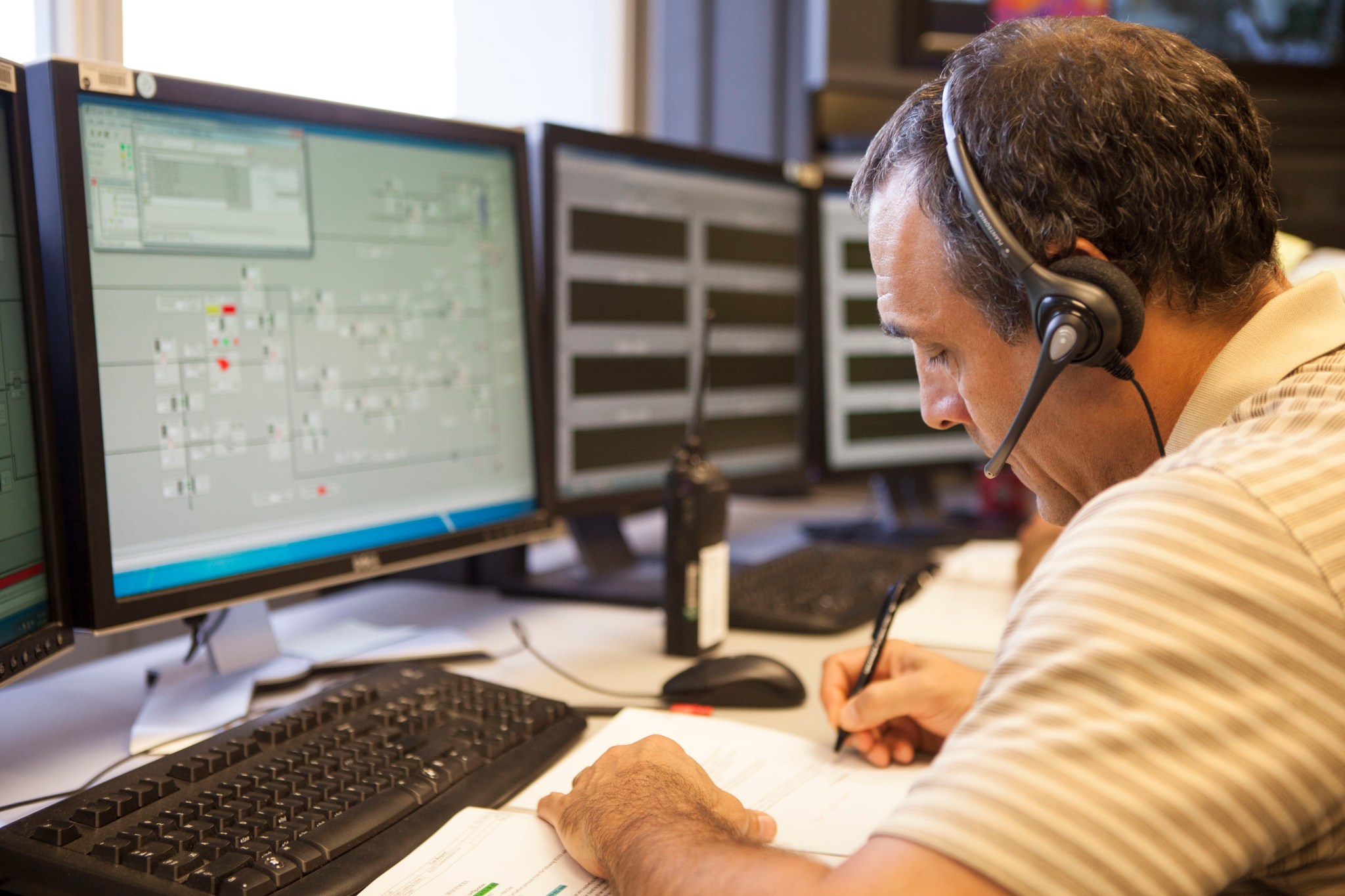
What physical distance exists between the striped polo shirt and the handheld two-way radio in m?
0.59

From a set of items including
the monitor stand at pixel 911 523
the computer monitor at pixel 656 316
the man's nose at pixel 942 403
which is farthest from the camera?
the monitor stand at pixel 911 523

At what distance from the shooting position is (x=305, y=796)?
0.67 meters

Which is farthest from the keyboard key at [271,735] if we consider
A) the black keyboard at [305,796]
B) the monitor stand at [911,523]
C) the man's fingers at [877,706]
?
the monitor stand at [911,523]

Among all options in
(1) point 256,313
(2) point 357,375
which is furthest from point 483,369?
(1) point 256,313

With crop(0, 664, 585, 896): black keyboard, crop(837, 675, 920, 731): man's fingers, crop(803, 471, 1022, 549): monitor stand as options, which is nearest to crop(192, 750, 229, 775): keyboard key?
crop(0, 664, 585, 896): black keyboard

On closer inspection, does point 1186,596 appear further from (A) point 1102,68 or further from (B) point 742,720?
(B) point 742,720

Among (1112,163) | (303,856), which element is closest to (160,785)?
(303,856)

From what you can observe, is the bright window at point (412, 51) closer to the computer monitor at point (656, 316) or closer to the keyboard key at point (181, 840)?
the computer monitor at point (656, 316)

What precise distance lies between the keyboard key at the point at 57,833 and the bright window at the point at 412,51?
665mm

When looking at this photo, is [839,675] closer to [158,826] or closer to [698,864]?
[698,864]

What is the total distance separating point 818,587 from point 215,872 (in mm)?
842

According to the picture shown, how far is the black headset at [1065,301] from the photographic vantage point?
0.61 m

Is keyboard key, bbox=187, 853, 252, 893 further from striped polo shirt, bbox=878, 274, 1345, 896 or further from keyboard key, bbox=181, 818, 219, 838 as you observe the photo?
striped polo shirt, bbox=878, 274, 1345, 896

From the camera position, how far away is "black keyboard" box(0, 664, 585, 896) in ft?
1.93
